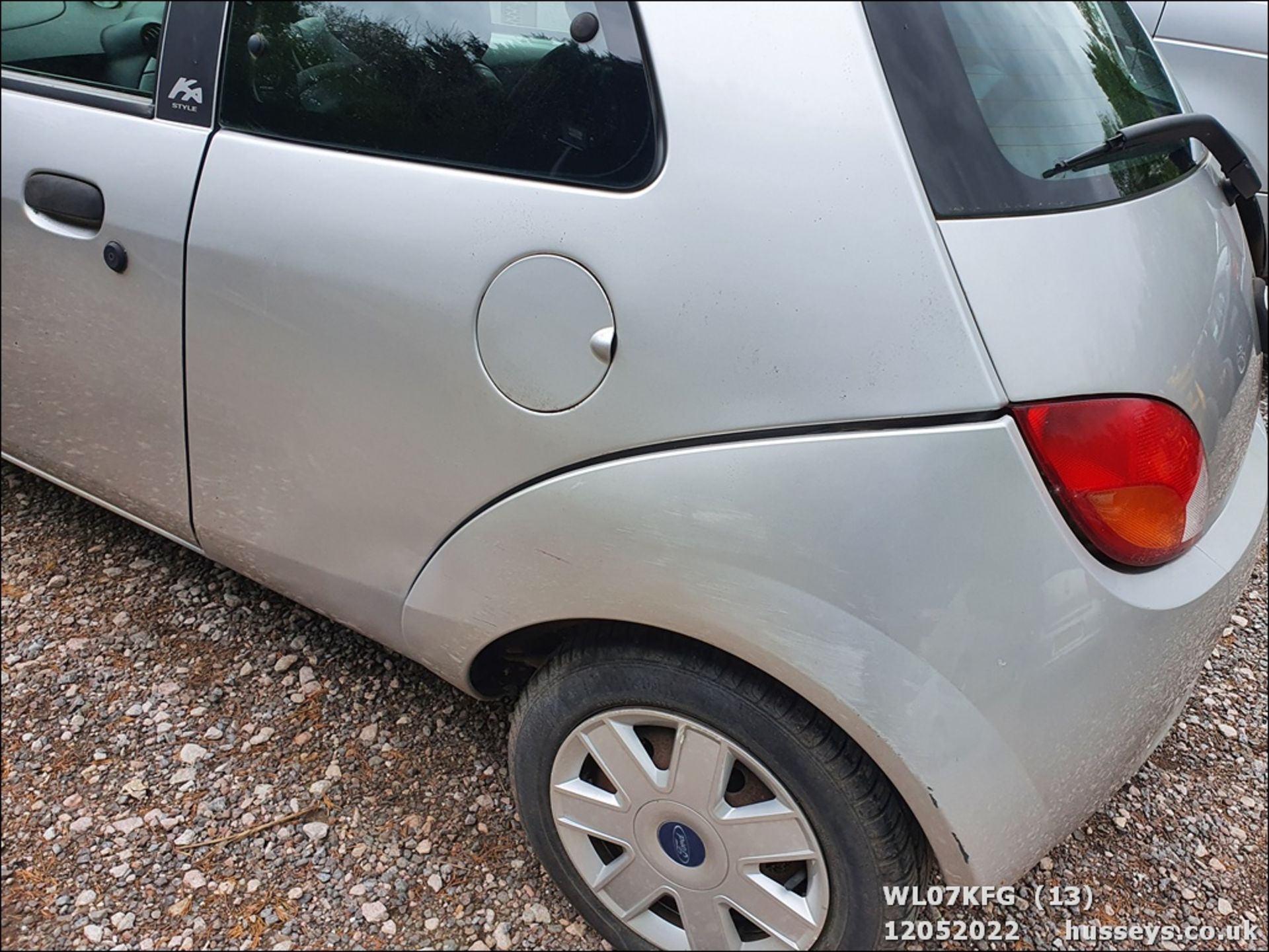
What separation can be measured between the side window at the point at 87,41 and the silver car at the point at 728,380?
34 millimetres

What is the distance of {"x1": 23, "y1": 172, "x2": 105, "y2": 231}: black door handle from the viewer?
69.6 inches

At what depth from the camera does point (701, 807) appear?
151cm

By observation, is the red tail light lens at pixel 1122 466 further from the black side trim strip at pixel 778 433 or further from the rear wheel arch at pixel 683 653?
the rear wheel arch at pixel 683 653

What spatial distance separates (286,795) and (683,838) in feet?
2.88

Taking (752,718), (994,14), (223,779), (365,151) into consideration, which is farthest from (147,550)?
(994,14)

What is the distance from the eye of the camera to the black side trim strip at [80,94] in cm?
176

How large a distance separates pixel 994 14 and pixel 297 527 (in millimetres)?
1402

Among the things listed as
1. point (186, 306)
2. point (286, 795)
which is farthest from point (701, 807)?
point (186, 306)

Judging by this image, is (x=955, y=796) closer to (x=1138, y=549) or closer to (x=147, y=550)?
(x=1138, y=549)

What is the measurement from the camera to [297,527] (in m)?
1.79

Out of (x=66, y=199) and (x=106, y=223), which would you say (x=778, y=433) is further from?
(x=66, y=199)

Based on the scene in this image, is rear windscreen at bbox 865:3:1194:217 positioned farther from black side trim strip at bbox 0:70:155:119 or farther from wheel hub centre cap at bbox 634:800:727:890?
black side trim strip at bbox 0:70:155:119

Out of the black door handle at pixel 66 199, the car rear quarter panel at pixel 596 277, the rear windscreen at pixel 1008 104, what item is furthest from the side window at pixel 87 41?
the rear windscreen at pixel 1008 104

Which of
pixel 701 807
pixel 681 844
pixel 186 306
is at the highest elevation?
pixel 186 306
